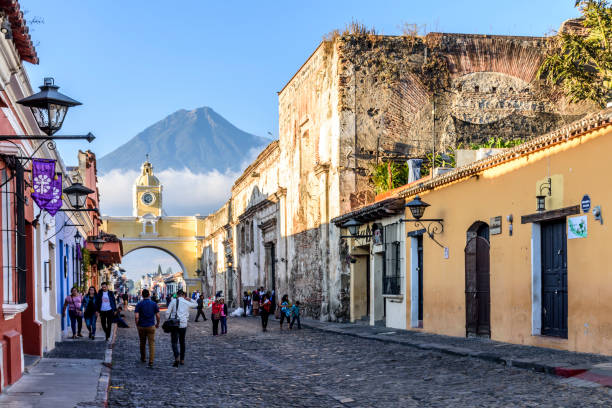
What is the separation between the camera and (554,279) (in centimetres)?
1390

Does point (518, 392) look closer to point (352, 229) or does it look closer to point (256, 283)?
point (352, 229)

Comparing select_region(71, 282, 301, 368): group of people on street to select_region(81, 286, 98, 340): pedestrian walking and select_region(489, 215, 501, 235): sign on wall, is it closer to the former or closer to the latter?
select_region(81, 286, 98, 340): pedestrian walking

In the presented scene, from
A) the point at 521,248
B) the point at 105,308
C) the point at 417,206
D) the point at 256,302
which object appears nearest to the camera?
the point at 521,248

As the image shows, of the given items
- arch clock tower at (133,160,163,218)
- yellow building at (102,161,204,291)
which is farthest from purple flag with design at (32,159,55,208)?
arch clock tower at (133,160,163,218)

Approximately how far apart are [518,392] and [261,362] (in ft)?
19.5

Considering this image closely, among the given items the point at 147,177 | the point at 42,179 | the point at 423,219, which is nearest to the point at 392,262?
the point at 423,219

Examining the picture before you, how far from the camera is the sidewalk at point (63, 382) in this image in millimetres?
8858

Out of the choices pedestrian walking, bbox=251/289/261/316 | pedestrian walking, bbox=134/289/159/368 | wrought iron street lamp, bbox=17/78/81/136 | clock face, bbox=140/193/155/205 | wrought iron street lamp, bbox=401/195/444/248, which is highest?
clock face, bbox=140/193/155/205

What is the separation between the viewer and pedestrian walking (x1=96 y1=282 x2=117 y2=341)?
20109 millimetres

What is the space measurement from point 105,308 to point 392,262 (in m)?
7.65

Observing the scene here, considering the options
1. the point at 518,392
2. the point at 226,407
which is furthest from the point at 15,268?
the point at 518,392

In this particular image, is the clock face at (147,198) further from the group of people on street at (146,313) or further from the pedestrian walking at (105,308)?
Answer: the pedestrian walking at (105,308)

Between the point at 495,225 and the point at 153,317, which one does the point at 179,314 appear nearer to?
the point at 153,317

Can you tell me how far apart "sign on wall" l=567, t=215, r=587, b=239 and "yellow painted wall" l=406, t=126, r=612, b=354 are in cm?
12
